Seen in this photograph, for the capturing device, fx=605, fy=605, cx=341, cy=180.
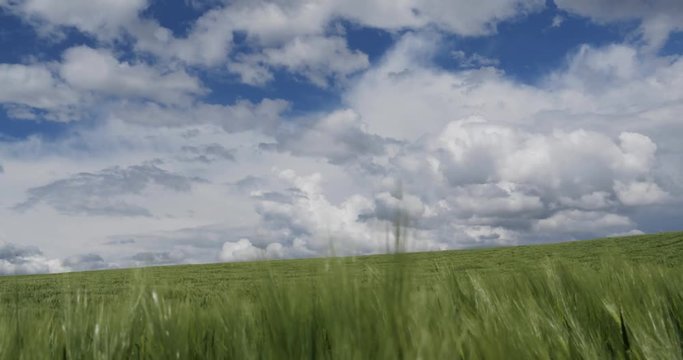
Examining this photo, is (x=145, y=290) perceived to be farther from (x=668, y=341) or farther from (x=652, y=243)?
(x=652, y=243)

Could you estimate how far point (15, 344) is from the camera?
137 centimetres

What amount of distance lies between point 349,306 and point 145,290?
72cm

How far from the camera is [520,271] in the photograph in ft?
8.61

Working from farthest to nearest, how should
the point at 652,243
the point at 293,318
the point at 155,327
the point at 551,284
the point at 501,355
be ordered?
the point at 652,243
the point at 551,284
the point at 155,327
the point at 293,318
the point at 501,355

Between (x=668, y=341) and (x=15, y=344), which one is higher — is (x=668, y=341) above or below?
below

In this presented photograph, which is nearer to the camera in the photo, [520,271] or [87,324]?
[87,324]

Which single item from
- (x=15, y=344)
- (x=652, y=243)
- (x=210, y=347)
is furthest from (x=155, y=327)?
(x=652, y=243)

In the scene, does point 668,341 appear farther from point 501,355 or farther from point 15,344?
point 15,344

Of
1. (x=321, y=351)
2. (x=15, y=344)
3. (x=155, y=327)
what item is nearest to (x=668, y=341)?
(x=321, y=351)

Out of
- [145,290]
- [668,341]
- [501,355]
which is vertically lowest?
[668,341]

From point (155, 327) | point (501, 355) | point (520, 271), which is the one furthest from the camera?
point (520, 271)

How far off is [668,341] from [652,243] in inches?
479

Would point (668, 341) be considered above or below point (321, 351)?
below

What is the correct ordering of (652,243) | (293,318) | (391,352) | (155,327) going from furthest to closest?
(652,243) → (155,327) → (293,318) → (391,352)
